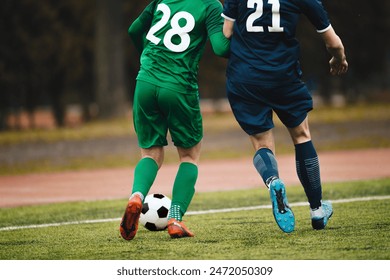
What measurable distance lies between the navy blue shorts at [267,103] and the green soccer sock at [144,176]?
2.65ft

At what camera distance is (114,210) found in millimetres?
9172

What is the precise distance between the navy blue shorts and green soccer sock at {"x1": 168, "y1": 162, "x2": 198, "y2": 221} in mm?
622

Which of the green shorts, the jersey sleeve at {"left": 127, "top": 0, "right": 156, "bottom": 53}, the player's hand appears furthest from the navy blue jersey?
the jersey sleeve at {"left": 127, "top": 0, "right": 156, "bottom": 53}

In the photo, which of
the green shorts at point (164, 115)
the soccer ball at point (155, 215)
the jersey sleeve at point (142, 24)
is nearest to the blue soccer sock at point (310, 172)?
the green shorts at point (164, 115)

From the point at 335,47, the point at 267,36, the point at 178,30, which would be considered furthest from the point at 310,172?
the point at 178,30

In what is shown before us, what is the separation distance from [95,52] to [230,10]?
1133 inches

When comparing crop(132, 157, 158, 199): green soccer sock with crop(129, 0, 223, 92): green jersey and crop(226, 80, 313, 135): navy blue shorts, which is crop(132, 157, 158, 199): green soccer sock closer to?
crop(129, 0, 223, 92): green jersey

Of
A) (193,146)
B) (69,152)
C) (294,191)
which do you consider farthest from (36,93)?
(193,146)

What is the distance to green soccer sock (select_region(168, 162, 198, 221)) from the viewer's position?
6711 millimetres

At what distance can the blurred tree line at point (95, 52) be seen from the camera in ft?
96.2

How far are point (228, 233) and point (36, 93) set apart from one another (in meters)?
28.4

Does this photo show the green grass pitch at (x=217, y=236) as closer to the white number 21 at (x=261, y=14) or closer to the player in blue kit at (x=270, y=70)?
the player in blue kit at (x=270, y=70)

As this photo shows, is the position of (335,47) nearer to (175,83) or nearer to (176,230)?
(175,83)

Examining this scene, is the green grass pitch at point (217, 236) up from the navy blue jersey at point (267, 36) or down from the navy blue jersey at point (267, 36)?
down
